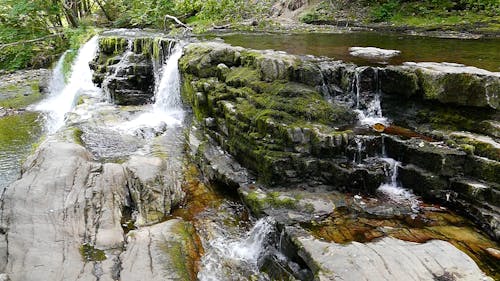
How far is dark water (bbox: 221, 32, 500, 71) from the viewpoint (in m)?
9.80

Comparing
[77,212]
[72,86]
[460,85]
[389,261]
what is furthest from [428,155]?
[72,86]

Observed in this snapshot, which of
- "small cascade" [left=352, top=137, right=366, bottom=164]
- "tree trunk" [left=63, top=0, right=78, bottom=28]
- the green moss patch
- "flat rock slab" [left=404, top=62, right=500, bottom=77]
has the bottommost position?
the green moss patch

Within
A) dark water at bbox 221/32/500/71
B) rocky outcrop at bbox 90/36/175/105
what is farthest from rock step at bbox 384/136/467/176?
rocky outcrop at bbox 90/36/175/105

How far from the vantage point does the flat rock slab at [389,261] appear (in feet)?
14.9

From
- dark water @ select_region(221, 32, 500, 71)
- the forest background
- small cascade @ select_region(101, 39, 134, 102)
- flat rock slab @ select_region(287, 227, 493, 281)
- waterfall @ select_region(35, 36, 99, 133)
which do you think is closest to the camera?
flat rock slab @ select_region(287, 227, 493, 281)

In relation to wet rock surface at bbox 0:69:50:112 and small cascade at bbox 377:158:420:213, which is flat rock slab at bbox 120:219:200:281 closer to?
small cascade at bbox 377:158:420:213

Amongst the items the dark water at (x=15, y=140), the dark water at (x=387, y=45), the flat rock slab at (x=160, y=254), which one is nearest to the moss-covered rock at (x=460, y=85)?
the dark water at (x=387, y=45)

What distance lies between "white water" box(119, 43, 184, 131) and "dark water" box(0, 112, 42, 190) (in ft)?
10.2

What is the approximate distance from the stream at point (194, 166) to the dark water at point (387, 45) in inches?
1.1

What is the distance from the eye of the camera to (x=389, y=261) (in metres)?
4.79

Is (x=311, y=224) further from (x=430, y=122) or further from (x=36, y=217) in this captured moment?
(x=36, y=217)

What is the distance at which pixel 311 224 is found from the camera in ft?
19.3

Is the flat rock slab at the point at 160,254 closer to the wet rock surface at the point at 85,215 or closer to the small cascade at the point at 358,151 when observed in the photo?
the wet rock surface at the point at 85,215

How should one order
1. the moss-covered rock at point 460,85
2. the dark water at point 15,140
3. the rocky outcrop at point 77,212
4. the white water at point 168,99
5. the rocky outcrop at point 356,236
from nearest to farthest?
the rocky outcrop at point 356,236 → the rocky outcrop at point 77,212 → the moss-covered rock at point 460,85 → the dark water at point 15,140 → the white water at point 168,99
